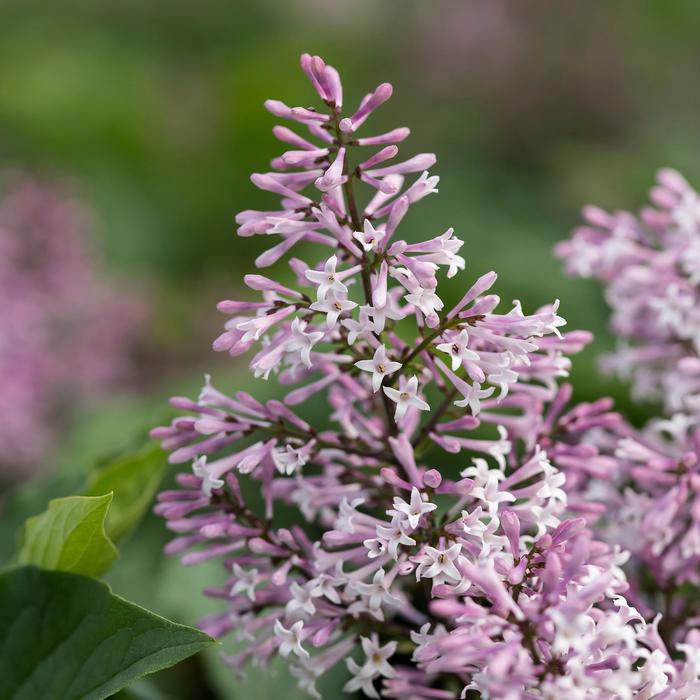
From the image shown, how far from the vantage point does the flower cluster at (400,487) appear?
50 centimetres

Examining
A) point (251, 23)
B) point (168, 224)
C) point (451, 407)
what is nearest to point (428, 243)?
point (451, 407)

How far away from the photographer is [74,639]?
2.12 feet

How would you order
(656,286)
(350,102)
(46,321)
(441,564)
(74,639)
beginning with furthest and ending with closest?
(350,102)
(46,321)
(656,286)
(74,639)
(441,564)

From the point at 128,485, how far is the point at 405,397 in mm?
304

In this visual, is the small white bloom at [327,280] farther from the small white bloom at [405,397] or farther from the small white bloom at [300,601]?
the small white bloom at [300,601]

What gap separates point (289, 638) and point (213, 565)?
1.34 feet

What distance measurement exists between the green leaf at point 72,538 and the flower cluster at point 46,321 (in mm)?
672

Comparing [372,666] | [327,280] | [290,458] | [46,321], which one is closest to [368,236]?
[327,280]

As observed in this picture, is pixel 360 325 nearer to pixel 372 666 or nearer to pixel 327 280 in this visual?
pixel 327 280

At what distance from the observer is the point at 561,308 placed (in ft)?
4.23

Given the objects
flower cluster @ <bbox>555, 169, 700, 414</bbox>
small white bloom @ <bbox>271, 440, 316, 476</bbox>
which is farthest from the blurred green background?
small white bloom @ <bbox>271, 440, 316, 476</bbox>

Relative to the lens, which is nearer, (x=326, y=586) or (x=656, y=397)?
(x=326, y=586)

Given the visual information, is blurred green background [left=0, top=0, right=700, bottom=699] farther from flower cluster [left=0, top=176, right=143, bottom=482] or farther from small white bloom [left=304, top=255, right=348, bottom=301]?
small white bloom [left=304, top=255, right=348, bottom=301]

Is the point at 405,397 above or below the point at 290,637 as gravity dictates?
above
